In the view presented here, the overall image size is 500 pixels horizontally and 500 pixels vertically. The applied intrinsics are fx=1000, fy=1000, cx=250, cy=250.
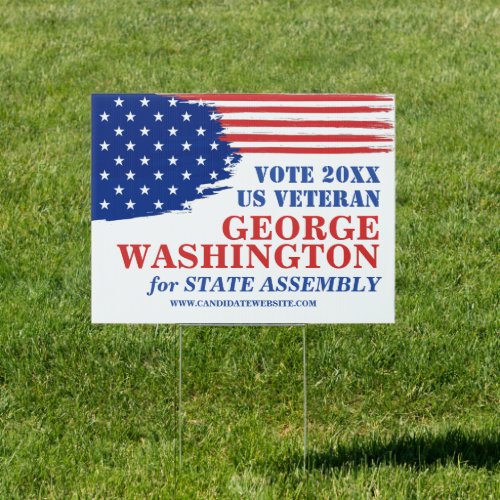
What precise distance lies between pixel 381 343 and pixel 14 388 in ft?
7.08

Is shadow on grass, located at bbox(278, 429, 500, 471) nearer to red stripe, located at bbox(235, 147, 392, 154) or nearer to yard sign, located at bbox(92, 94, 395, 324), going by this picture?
yard sign, located at bbox(92, 94, 395, 324)

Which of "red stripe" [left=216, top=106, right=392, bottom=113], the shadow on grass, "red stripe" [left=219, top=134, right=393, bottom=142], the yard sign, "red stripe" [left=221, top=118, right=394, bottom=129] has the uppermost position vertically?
"red stripe" [left=216, top=106, right=392, bottom=113]

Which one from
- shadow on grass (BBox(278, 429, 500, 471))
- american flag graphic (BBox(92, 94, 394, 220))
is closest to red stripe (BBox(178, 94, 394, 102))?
american flag graphic (BBox(92, 94, 394, 220))

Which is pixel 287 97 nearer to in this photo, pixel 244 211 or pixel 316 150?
pixel 316 150

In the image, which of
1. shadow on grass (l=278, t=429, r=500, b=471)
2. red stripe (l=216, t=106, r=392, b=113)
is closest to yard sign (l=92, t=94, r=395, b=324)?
red stripe (l=216, t=106, r=392, b=113)

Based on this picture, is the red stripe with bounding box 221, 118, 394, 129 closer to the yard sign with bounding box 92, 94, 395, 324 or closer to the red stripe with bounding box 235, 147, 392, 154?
the yard sign with bounding box 92, 94, 395, 324

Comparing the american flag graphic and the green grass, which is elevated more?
the american flag graphic

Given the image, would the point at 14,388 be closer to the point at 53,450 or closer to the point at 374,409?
the point at 53,450

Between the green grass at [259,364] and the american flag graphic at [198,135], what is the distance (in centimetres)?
133

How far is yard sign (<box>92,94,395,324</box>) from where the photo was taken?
465 cm

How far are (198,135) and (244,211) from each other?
1.36 feet

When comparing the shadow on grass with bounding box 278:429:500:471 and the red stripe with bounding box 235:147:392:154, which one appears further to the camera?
the shadow on grass with bounding box 278:429:500:471

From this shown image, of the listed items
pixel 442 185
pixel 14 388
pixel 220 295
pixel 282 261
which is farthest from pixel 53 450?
pixel 442 185

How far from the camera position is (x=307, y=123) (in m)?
4.67
